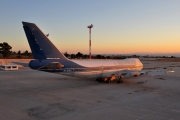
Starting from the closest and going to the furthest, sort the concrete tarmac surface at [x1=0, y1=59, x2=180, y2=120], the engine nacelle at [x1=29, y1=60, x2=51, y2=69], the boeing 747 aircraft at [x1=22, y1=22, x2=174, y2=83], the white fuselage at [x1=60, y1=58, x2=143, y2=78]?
the concrete tarmac surface at [x1=0, y1=59, x2=180, y2=120]
the boeing 747 aircraft at [x1=22, y1=22, x2=174, y2=83]
the engine nacelle at [x1=29, y1=60, x2=51, y2=69]
the white fuselage at [x1=60, y1=58, x2=143, y2=78]

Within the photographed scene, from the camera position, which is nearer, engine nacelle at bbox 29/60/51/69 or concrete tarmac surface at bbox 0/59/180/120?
concrete tarmac surface at bbox 0/59/180/120

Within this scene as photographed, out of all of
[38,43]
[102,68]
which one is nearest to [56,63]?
[38,43]

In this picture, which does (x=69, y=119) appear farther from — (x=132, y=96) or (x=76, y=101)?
(x=132, y=96)

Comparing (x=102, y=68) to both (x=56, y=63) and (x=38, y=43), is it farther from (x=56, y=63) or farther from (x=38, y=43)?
(x=38, y=43)

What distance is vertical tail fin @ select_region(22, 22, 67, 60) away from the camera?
2247 cm

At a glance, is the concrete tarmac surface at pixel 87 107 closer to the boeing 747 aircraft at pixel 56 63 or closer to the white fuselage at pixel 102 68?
the boeing 747 aircraft at pixel 56 63

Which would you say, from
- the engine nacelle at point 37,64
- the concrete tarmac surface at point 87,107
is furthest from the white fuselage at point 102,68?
the concrete tarmac surface at point 87,107

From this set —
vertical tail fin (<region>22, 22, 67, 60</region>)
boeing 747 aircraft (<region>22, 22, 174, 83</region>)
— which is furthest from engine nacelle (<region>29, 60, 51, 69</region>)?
vertical tail fin (<region>22, 22, 67, 60</region>)

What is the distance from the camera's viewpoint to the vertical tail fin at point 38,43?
22.5m

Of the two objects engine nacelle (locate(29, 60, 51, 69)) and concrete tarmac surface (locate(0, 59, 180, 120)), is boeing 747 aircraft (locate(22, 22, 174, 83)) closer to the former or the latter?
engine nacelle (locate(29, 60, 51, 69))

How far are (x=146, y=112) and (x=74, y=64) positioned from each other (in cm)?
1258

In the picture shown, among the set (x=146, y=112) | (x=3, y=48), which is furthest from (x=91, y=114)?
(x=3, y=48)

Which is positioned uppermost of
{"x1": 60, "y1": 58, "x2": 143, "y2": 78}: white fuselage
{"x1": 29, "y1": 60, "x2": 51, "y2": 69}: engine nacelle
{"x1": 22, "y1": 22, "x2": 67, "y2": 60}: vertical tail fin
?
{"x1": 22, "y1": 22, "x2": 67, "y2": 60}: vertical tail fin

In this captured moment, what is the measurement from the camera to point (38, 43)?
22781 millimetres
